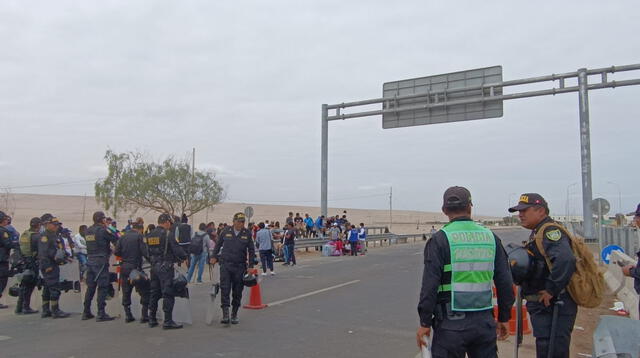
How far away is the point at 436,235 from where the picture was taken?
4.02 m

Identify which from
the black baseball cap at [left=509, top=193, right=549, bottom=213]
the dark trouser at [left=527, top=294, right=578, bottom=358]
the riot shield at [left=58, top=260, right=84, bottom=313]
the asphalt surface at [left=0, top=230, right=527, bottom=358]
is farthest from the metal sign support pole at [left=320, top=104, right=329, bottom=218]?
the dark trouser at [left=527, top=294, right=578, bottom=358]

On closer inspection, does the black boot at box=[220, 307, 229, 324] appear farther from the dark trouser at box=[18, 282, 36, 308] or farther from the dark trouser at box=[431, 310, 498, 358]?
the dark trouser at box=[431, 310, 498, 358]

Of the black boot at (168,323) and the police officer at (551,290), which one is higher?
the police officer at (551,290)

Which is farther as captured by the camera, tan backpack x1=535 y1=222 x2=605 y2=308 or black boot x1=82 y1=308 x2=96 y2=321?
black boot x1=82 y1=308 x2=96 y2=321

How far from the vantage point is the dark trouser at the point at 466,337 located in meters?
3.87

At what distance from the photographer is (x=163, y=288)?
8945 millimetres

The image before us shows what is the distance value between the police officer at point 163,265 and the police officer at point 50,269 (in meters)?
2.15

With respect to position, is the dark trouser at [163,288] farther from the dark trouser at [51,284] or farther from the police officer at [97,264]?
the dark trouser at [51,284]

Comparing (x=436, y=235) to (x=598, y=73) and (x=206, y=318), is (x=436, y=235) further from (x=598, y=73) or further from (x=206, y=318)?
(x=598, y=73)

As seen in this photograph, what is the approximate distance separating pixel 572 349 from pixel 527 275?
11.3 ft

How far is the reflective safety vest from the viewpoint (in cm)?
391

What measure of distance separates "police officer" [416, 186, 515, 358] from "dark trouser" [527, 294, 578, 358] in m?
1.07

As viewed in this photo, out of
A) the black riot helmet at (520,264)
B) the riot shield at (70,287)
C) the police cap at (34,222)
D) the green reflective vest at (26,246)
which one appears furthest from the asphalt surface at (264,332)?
the black riot helmet at (520,264)

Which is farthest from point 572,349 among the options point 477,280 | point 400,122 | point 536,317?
point 400,122
